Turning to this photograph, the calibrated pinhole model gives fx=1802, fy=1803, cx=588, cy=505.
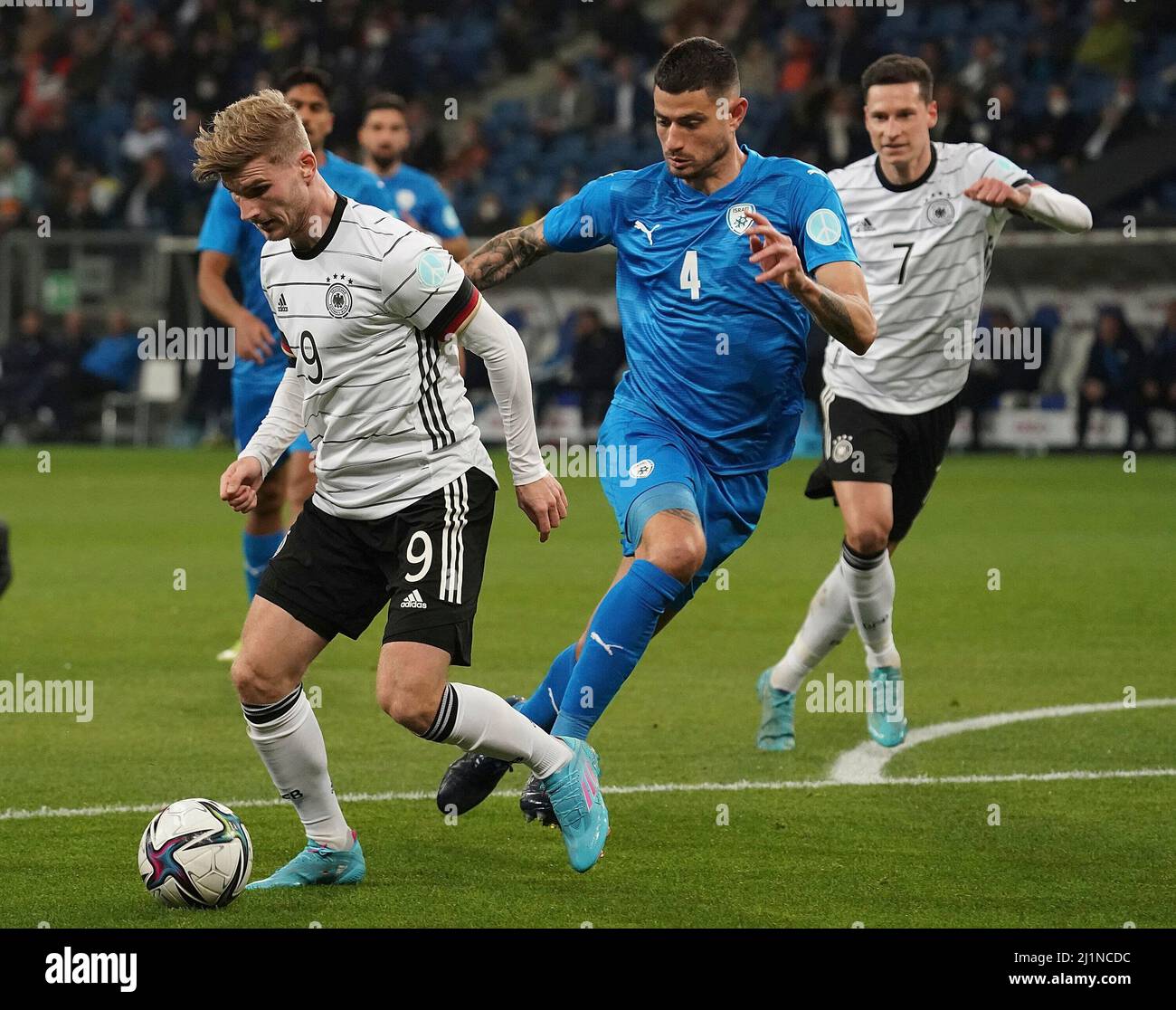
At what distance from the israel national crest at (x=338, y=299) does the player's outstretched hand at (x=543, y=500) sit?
2.19ft

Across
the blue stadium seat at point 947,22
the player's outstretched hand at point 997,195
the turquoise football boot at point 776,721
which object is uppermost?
the blue stadium seat at point 947,22

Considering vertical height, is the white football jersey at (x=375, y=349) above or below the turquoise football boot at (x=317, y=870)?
above

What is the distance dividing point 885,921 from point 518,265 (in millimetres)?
2405

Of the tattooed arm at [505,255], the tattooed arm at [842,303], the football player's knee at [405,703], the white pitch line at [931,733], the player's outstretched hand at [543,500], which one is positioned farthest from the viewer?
the white pitch line at [931,733]

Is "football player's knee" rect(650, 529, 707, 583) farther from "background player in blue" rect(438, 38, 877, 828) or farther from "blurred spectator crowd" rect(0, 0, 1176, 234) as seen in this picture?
"blurred spectator crowd" rect(0, 0, 1176, 234)

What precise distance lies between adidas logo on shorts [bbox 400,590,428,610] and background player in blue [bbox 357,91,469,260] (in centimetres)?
492

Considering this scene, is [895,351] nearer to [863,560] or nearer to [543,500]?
[863,560]

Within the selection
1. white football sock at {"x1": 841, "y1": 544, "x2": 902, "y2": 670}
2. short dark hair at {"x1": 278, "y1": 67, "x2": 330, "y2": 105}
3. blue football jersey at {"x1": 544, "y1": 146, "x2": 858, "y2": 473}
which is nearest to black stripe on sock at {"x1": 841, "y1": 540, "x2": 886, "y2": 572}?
white football sock at {"x1": 841, "y1": 544, "x2": 902, "y2": 670}

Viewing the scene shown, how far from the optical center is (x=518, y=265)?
5801 millimetres

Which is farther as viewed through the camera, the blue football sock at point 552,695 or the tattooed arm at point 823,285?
the blue football sock at point 552,695

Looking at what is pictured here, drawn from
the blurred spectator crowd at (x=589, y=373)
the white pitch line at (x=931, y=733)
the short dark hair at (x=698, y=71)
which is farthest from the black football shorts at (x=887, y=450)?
the blurred spectator crowd at (x=589, y=373)

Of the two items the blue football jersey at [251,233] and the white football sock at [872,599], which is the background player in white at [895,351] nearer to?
the white football sock at [872,599]

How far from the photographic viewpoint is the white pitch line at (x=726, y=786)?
583 cm

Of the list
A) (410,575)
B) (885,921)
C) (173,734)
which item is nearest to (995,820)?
(885,921)
